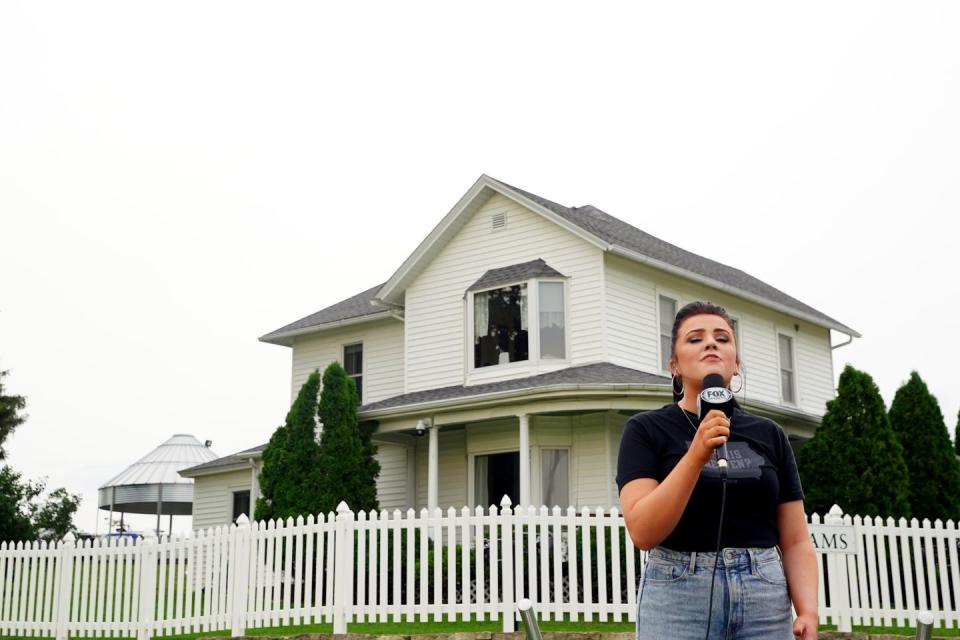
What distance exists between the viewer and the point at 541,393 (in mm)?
16297

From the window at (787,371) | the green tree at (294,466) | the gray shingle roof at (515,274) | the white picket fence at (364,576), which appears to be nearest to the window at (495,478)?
the green tree at (294,466)

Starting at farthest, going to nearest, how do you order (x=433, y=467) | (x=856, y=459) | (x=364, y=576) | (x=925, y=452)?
1. (x=925, y=452)
2. (x=433, y=467)
3. (x=856, y=459)
4. (x=364, y=576)

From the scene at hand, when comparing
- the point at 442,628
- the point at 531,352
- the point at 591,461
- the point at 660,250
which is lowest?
the point at 442,628

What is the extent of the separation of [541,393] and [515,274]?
2.90 meters

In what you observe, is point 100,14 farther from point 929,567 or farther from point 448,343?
point 929,567

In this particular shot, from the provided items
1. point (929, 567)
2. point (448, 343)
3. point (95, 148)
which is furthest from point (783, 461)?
point (95, 148)

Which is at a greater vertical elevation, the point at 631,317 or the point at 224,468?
the point at 631,317

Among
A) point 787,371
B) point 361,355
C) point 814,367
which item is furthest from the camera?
point 361,355

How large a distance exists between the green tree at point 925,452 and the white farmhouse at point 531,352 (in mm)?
1847

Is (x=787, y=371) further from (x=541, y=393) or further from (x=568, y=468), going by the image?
(x=541, y=393)

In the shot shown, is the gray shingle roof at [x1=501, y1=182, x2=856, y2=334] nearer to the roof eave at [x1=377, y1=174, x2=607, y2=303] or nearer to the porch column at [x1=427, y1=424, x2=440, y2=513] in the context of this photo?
the roof eave at [x1=377, y1=174, x2=607, y2=303]

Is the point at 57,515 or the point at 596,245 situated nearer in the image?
the point at 596,245

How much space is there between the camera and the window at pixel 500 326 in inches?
723

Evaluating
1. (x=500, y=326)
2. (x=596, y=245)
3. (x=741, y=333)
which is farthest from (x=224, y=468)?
(x=741, y=333)
